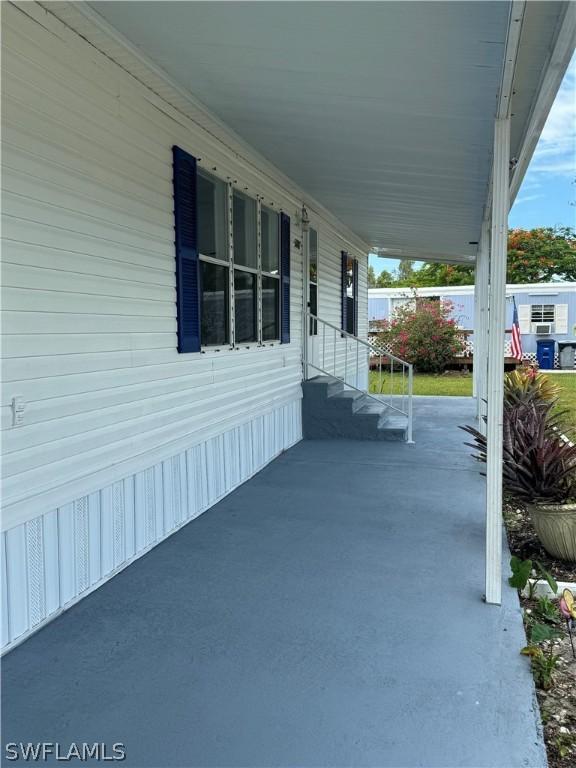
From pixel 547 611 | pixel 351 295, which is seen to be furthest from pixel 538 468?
pixel 351 295

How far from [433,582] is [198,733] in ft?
5.44

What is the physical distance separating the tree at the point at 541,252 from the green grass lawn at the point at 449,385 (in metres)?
12.3

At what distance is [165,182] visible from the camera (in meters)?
3.99

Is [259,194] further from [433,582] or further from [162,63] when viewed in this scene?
[433,582]

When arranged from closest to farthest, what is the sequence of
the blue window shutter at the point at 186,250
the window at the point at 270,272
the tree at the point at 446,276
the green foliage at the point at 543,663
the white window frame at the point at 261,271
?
1. the green foliage at the point at 543,663
2. the blue window shutter at the point at 186,250
3. the white window frame at the point at 261,271
4. the window at the point at 270,272
5. the tree at the point at 446,276

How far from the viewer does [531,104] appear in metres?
3.48

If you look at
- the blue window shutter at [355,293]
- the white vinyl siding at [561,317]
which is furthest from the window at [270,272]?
the white vinyl siding at [561,317]

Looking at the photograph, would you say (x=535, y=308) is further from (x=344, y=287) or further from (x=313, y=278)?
(x=313, y=278)

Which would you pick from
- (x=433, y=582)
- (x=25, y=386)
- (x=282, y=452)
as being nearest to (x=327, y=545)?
(x=433, y=582)

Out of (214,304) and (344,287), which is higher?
(344,287)

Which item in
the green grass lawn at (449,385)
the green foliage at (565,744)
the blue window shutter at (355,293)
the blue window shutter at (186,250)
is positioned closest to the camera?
the green foliage at (565,744)

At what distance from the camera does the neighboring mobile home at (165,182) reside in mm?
2645

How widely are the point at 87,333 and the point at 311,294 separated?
16.6 feet

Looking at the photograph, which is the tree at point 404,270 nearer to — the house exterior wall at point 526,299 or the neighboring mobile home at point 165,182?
the house exterior wall at point 526,299
